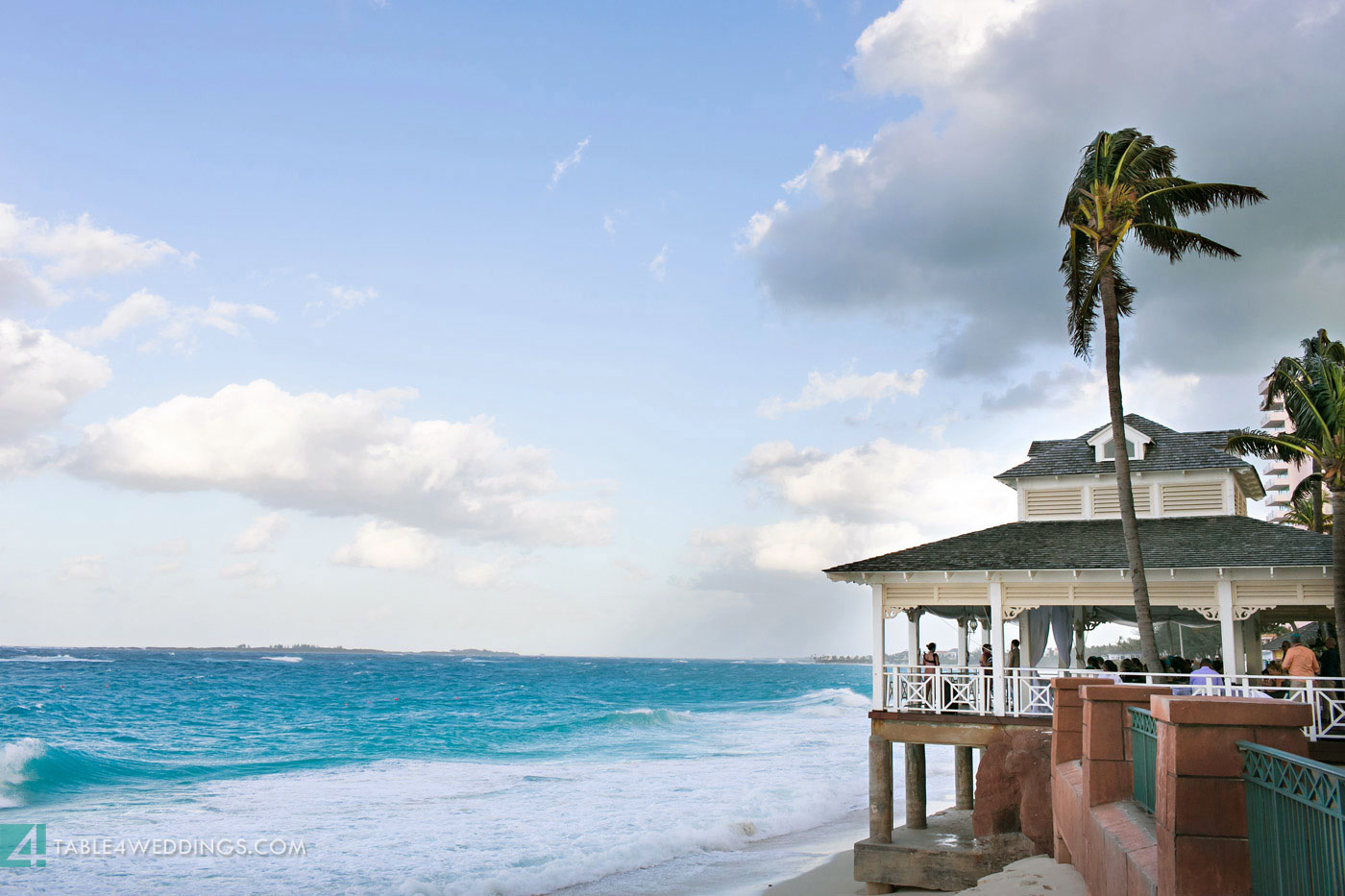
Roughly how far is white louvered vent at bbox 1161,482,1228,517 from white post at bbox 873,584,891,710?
6.83 meters

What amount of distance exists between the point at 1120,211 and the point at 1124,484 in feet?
16.4

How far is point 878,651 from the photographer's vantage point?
59.6ft

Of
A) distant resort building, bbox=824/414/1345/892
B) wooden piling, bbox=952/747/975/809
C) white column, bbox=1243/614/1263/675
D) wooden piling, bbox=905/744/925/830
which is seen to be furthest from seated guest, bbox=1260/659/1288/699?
wooden piling, bbox=952/747/975/809

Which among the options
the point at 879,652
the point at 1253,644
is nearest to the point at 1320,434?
the point at 1253,644

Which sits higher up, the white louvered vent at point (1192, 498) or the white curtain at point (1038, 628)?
the white louvered vent at point (1192, 498)

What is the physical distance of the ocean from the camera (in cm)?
2025

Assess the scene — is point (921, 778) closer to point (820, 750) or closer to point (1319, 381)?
point (1319, 381)

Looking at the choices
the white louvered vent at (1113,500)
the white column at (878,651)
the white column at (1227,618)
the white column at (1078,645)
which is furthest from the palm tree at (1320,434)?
the white column at (878,651)

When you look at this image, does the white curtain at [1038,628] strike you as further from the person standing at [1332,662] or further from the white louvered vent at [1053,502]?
the person standing at [1332,662]

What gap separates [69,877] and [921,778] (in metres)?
16.7

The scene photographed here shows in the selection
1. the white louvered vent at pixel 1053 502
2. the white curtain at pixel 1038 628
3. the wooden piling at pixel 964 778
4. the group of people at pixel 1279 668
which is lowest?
the wooden piling at pixel 964 778

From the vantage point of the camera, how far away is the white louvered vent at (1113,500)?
68.7ft

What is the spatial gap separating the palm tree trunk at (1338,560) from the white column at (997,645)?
514 centimetres

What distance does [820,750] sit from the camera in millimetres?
44000
